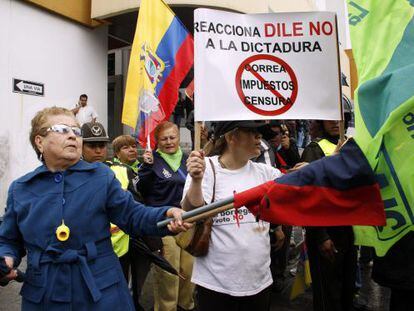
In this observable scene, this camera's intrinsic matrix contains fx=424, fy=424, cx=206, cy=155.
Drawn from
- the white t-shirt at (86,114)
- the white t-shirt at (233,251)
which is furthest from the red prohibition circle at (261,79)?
the white t-shirt at (86,114)

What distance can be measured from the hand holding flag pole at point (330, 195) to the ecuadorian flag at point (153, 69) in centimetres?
240

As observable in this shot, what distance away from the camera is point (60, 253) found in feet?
6.78

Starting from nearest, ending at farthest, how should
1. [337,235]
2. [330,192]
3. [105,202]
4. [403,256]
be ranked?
[330,192]
[403,256]
[105,202]
[337,235]

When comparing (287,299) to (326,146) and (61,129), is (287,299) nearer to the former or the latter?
(326,146)

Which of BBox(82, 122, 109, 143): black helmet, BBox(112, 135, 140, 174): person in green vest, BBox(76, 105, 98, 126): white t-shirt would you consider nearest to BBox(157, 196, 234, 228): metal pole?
BBox(82, 122, 109, 143): black helmet

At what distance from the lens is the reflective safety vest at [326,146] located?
11.5 feet

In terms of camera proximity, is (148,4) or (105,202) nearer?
(105,202)

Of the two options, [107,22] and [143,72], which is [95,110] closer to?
[107,22]

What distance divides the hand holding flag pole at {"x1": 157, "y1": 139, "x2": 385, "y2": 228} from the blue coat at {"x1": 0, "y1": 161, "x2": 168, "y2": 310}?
638 millimetres

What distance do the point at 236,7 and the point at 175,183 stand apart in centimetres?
701

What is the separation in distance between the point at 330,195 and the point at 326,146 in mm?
1978

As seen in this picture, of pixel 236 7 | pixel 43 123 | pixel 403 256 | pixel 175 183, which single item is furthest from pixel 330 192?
pixel 236 7

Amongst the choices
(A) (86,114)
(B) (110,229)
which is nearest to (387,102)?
(B) (110,229)

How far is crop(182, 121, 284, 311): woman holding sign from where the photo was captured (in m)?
2.38
